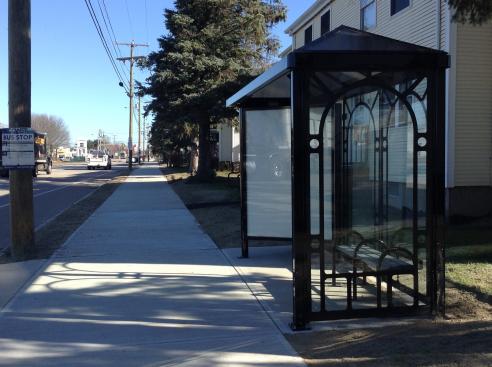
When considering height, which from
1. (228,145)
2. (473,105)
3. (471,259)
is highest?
(228,145)

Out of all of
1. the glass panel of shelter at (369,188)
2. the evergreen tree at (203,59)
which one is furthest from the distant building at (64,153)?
the glass panel of shelter at (369,188)

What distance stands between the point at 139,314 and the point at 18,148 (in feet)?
13.9

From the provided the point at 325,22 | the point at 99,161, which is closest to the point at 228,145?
the point at 99,161

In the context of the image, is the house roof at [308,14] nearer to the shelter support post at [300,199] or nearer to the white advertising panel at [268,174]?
the white advertising panel at [268,174]

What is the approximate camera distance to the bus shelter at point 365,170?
4832 mm

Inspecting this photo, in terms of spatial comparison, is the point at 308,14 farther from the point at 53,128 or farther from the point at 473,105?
the point at 53,128

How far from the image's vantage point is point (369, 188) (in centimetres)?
644

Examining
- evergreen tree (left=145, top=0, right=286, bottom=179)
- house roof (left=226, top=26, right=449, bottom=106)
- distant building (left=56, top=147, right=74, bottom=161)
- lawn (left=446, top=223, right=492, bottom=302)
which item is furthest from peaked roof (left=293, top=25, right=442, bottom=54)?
distant building (left=56, top=147, right=74, bottom=161)

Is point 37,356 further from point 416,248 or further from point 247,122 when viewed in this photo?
point 247,122

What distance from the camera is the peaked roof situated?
4781mm

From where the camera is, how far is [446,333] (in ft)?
15.5

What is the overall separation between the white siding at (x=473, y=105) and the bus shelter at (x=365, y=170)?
5.27 meters

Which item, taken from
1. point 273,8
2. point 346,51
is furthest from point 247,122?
point 273,8

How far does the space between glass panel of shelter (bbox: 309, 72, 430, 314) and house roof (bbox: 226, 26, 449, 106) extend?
244 mm
